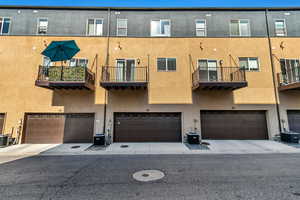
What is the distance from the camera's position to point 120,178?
14.9ft

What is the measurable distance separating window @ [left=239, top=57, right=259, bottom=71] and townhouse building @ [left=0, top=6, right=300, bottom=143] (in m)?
0.07

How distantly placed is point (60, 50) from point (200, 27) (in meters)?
10.4

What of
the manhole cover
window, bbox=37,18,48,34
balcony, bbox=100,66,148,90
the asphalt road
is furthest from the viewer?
window, bbox=37,18,48,34

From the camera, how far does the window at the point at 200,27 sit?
1112 centimetres

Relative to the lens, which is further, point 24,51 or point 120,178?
point 24,51

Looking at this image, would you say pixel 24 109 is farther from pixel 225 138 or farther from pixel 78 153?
pixel 225 138

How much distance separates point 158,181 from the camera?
4.34 meters

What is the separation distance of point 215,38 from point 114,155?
11.1 meters

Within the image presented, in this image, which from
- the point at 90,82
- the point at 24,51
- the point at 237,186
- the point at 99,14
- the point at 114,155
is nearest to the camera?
the point at 237,186

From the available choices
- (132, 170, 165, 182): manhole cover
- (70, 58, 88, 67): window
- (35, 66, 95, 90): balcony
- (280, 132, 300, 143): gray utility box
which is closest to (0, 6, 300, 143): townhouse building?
(70, 58, 88, 67): window

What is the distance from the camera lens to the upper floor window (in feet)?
36.3

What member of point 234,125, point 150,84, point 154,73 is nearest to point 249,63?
point 234,125

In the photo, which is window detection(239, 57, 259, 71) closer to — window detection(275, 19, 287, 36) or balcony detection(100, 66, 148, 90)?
window detection(275, 19, 287, 36)

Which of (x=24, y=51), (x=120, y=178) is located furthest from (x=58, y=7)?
(x=120, y=178)
